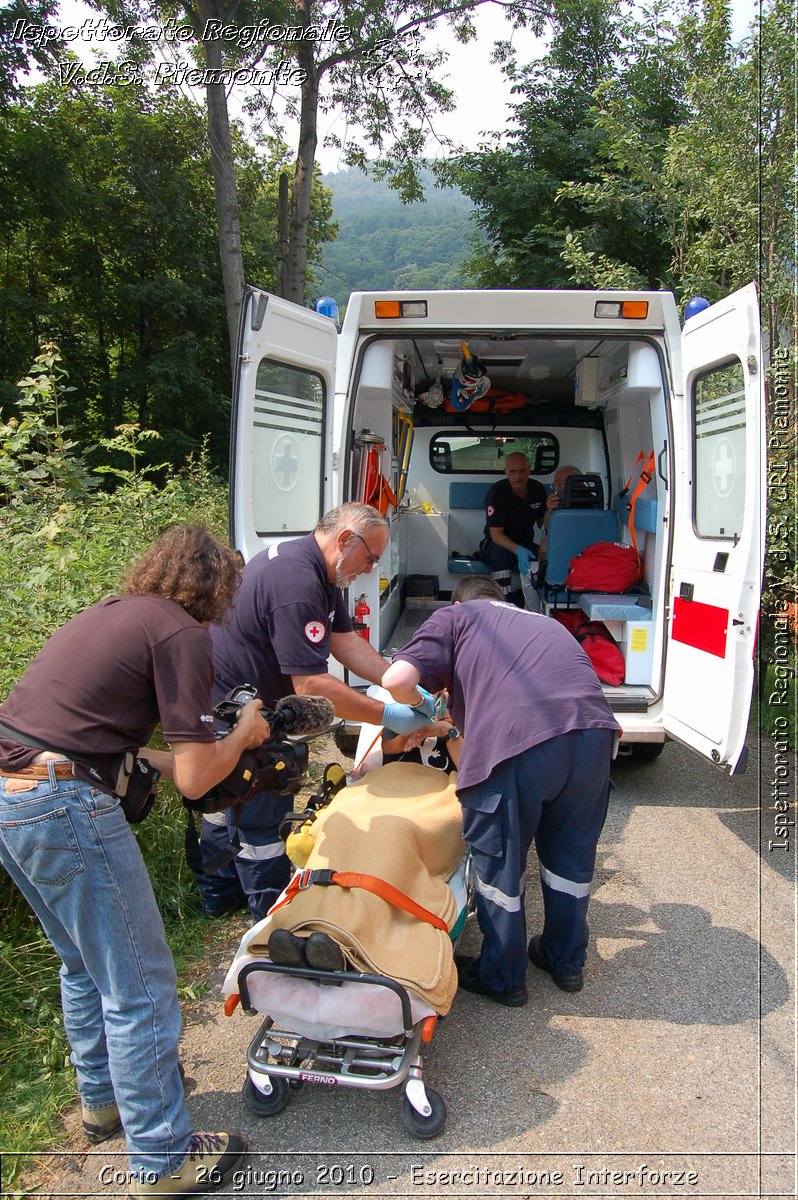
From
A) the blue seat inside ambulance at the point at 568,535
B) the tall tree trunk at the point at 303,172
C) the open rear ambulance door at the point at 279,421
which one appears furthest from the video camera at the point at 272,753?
the tall tree trunk at the point at 303,172

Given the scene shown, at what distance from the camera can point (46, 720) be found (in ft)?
6.64

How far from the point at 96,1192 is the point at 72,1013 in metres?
0.47

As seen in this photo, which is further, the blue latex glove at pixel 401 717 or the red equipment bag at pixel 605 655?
the red equipment bag at pixel 605 655

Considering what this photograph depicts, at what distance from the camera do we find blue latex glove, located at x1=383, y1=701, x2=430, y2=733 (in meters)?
3.13

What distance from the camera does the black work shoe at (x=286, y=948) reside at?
7.48ft

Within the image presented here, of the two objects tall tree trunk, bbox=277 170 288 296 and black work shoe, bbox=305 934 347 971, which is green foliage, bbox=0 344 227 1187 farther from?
tall tree trunk, bbox=277 170 288 296

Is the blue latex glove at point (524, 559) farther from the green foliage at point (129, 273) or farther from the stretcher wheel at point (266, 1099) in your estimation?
the green foliage at point (129, 273)

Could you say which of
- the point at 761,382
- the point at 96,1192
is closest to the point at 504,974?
the point at 96,1192

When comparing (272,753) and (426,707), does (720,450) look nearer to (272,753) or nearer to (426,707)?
(426,707)

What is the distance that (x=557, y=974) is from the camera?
121 inches

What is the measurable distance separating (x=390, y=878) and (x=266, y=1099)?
73 centimetres

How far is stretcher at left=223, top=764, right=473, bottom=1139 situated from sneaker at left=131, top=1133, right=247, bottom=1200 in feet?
0.64

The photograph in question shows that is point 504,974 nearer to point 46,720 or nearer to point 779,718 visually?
point 46,720

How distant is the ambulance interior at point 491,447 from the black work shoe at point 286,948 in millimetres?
2795
